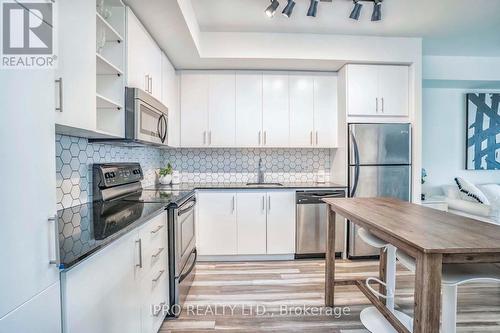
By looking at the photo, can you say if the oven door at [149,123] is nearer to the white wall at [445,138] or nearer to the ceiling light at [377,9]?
the ceiling light at [377,9]

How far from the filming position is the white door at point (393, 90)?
317 centimetres

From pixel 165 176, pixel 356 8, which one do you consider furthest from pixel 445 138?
pixel 165 176

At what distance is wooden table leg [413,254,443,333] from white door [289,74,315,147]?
2.45 metres

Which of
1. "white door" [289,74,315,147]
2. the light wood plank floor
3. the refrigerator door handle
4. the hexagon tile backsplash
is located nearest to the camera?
the light wood plank floor

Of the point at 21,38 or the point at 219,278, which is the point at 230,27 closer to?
the point at 21,38

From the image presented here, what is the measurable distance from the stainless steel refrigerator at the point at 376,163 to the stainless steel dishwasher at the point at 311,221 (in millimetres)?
281

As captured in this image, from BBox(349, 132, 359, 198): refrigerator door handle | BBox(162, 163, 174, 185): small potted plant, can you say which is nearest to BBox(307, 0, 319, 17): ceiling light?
BBox(349, 132, 359, 198): refrigerator door handle

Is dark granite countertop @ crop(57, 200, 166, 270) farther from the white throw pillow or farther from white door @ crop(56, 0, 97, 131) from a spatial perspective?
the white throw pillow

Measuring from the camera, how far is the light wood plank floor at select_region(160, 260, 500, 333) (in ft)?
6.30

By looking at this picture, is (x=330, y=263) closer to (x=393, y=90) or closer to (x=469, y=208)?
Answer: (x=393, y=90)

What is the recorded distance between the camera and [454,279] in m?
1.19

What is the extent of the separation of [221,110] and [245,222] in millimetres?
1446

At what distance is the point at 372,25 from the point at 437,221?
2.32m

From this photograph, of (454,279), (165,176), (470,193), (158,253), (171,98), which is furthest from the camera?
(470,193)
